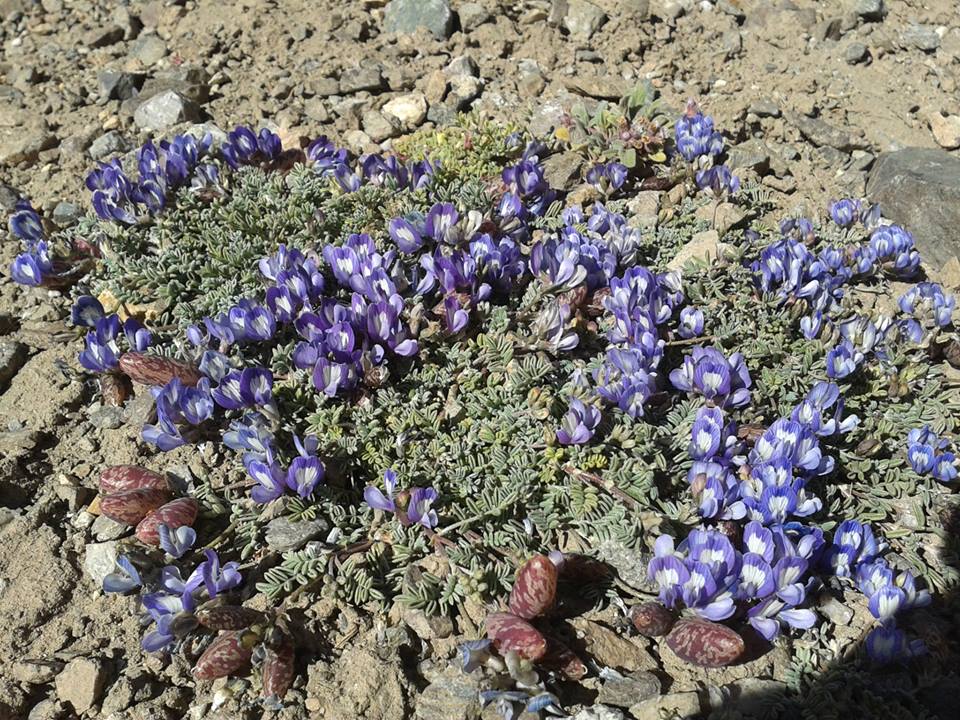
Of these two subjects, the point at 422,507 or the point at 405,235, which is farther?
the point at 405,235

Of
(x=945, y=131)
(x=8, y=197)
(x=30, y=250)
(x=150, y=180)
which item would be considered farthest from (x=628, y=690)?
(x=945, y=131)

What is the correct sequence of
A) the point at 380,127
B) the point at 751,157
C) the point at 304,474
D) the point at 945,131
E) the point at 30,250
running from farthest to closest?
1. the point at 945,131
2. the point at 380,127
3. the point at 751,157
4. the point at 30,250
5. the point at 304,474

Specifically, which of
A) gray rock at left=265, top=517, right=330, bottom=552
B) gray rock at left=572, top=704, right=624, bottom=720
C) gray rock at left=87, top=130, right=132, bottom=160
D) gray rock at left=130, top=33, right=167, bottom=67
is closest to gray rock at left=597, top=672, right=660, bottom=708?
gray rock at left=572, top=704, right=624, bottom=720


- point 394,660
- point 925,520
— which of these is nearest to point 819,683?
point 925,520

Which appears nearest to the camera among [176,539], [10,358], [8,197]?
[176,539]

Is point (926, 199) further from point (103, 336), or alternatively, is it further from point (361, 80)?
point (103, 336)

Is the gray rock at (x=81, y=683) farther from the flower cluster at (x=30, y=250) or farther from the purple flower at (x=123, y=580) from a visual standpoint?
the flower cluster at (x=30, y=250)

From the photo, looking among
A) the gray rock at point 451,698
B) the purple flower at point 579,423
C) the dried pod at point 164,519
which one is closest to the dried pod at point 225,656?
the dried pod at point 164,519
